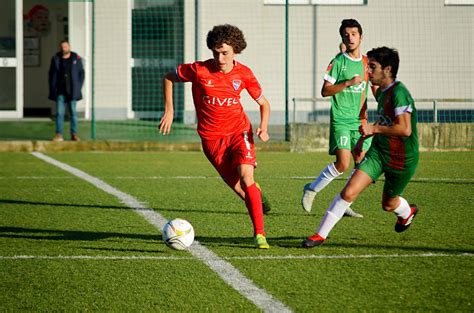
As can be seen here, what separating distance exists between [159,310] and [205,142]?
3089 mm

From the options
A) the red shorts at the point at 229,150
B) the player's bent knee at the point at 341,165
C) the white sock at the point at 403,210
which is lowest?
the white sock at the point at 403,210

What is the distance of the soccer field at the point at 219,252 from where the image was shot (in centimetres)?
590

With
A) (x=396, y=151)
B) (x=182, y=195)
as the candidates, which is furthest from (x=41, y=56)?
(x=396, y=151)

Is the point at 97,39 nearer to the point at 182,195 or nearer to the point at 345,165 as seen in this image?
the point at 182,195

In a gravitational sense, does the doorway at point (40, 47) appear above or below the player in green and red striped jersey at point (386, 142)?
above

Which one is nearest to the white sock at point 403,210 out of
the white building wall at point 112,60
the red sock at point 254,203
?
the red sock at point 254,203

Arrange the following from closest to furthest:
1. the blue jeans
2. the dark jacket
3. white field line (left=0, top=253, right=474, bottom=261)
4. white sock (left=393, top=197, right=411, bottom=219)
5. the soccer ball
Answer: white field line (left=0, top=253, right=474, bottom=261)
the soccer ball
white sock (left=393, top=197, right=411, bottom=219)
the blue jeans
the dark jacket

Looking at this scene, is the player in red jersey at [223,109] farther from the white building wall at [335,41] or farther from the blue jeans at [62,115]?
the white building wall at [335,41]

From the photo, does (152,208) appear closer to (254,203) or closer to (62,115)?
(254,203)

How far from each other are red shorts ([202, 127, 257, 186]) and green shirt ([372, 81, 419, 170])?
1135 millimetres

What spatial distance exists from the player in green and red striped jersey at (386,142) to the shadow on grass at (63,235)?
1631 mm

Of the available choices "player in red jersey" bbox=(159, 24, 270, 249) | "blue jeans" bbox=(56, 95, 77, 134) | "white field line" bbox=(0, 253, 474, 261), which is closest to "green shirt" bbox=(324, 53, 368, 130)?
"player in red jersey" bbox=(159, 24, 270, 249)

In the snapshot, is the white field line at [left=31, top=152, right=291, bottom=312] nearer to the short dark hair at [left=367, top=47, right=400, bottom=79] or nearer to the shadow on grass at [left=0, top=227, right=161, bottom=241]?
the shadow on grass at [left=0, top=227, right=161, bottom=241]

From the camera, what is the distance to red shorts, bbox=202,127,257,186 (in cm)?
819
